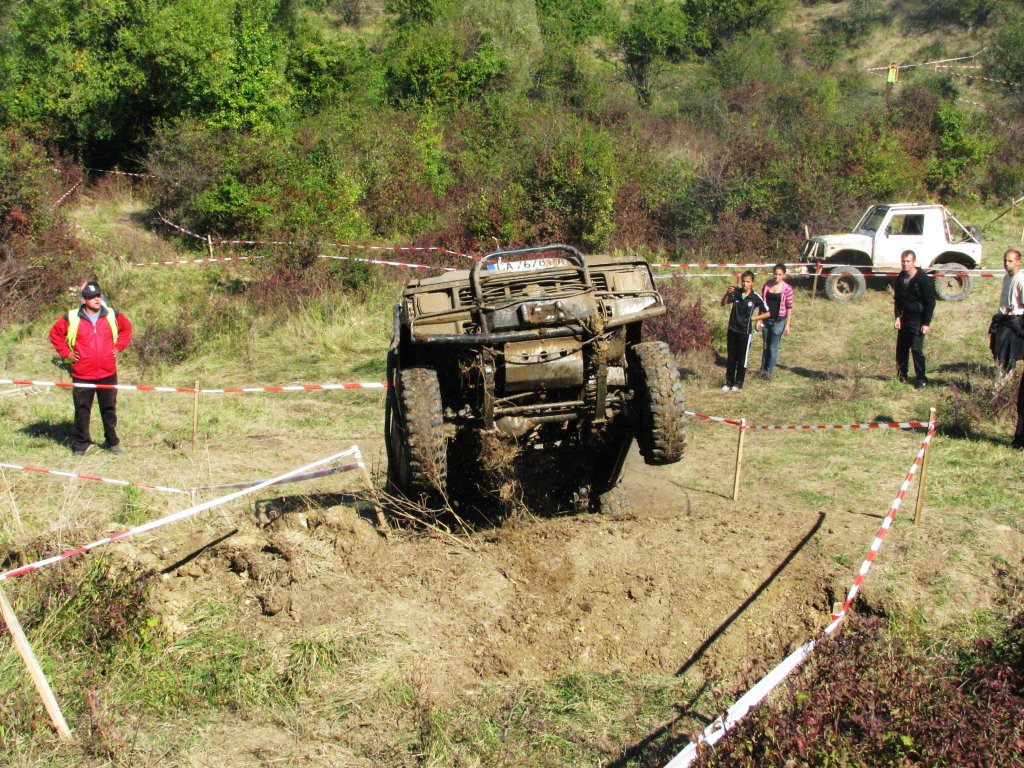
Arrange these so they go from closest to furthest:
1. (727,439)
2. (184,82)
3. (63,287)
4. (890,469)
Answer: (890,469) → (727,439) → (63,287) → (184,82)

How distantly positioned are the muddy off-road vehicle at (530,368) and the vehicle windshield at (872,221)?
1165cm

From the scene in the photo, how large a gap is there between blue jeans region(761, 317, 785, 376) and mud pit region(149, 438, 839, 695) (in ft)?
18.1

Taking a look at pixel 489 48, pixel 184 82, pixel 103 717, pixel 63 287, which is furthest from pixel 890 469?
pixel 489 48

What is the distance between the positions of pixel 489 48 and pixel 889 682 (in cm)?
2644

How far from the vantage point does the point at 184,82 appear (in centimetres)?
2108

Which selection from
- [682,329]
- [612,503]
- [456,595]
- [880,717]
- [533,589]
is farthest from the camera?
[682,329]

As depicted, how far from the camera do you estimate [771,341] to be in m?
12.5

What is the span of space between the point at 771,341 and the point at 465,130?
14546 millimetres

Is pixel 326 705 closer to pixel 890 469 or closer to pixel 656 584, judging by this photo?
pixel 656 584

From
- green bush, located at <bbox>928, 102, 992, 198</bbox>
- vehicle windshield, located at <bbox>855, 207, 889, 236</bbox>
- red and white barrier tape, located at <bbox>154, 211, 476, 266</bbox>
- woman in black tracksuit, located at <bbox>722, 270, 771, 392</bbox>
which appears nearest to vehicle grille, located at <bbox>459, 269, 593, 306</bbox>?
woman in black tracksuit, located at <bbox>722, 270, 771, 392</bbox>

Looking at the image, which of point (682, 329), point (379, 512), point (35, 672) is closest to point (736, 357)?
point (682, 329)

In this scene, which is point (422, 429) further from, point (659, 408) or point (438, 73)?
point (438, 73)

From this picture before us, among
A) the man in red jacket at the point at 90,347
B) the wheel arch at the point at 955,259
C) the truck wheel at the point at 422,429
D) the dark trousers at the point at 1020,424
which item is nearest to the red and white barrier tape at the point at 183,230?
the man in red jacket at the point at 90,347

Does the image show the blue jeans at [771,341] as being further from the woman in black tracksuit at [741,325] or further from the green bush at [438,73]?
the green bush at [438,73]
